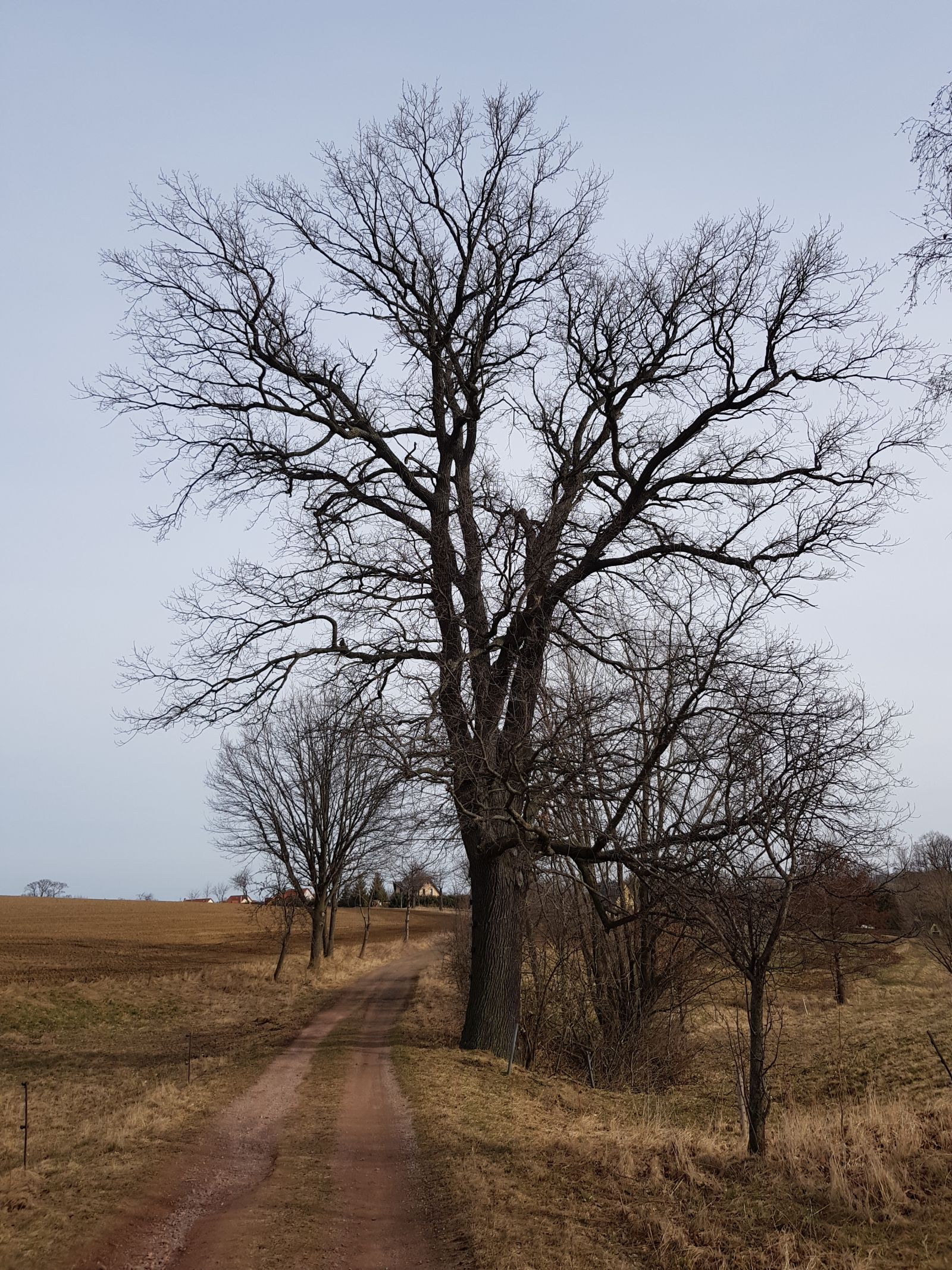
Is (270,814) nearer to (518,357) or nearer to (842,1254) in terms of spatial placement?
(518,357)

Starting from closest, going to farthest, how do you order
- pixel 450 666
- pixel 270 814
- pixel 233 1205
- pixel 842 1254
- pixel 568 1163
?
pixel 842 1254 < pixel 233 1205 < pixel 568 1163 < pixel 450 666 < pixel 270 814

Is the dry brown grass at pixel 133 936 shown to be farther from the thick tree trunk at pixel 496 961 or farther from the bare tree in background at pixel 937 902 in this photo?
the bare tree in background at pixel 937 902

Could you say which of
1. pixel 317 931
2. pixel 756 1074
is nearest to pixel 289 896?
pixel 317 931

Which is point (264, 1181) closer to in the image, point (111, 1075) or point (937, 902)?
point (111, 1075)

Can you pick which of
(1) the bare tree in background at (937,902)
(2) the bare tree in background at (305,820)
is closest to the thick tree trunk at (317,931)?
(2) the bare tree in background at (305,820)

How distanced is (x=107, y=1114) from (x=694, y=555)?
1106cm

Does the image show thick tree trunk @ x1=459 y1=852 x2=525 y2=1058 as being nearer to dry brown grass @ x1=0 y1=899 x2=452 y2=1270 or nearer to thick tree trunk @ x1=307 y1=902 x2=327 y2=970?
dry brown grass @ x1=0 y1=899 x2=452 y2=1270

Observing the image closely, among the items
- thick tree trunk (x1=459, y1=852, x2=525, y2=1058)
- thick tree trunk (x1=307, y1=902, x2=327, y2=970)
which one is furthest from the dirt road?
thick tree trunk (x1=307, y1=902, x2=327, y2=970)

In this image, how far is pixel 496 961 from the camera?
13.9 m

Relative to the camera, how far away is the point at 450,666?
11.8 meters

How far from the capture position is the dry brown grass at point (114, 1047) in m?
7.60

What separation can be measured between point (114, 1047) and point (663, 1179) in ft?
50.0

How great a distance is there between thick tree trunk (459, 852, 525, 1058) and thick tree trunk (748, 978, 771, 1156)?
5.87m

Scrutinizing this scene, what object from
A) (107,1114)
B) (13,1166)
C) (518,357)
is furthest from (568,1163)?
(518,357)
